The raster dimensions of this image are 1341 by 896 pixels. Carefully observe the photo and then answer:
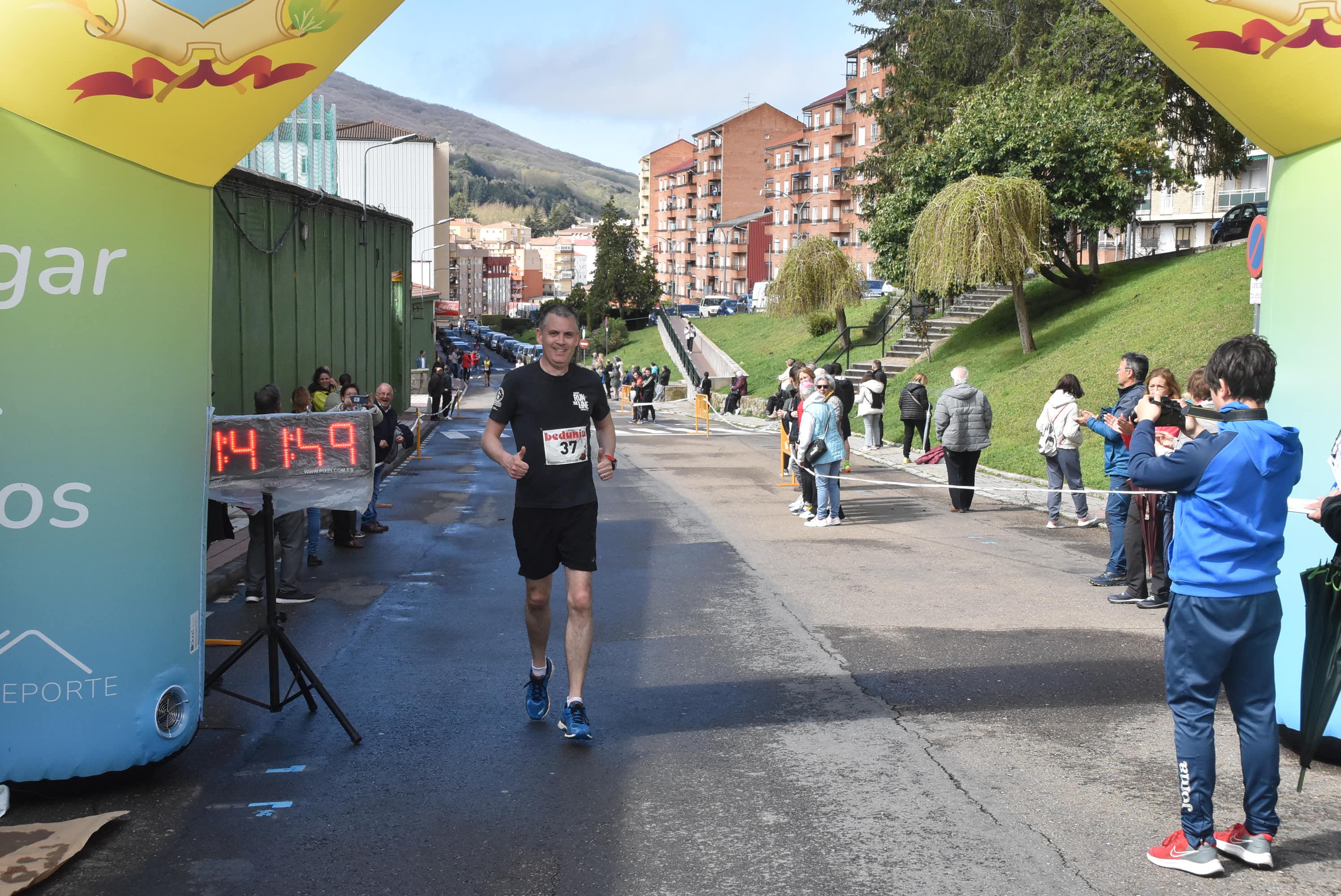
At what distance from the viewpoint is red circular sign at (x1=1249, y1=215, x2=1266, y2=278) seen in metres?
6.06

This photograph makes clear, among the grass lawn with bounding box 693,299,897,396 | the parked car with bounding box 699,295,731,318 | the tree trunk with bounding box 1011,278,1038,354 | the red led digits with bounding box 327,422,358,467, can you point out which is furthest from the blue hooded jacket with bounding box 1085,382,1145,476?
the parked car with bounding box 699,295,731,318

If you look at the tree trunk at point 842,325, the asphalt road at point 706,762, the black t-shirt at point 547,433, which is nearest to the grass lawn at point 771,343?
the tree trunk at point 842,325

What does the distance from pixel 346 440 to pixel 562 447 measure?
103 cm

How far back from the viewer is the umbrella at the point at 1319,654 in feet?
15.3

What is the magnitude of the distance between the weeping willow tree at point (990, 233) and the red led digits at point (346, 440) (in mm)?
25137

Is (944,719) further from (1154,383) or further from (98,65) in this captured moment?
(98,65)

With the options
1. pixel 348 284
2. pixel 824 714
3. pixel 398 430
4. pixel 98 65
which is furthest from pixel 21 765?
pixel 348 284

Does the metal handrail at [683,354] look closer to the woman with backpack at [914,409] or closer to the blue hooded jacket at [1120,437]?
the woman with backpack at [914,409]

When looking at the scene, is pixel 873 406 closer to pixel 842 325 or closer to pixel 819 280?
pixel 842 325

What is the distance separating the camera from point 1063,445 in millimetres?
12805

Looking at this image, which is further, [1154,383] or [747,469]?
[747,469]

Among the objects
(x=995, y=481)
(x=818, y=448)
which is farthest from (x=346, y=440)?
(x=995, y=481)

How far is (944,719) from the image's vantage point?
6.07m

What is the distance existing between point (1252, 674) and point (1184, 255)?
3213 centimetres
